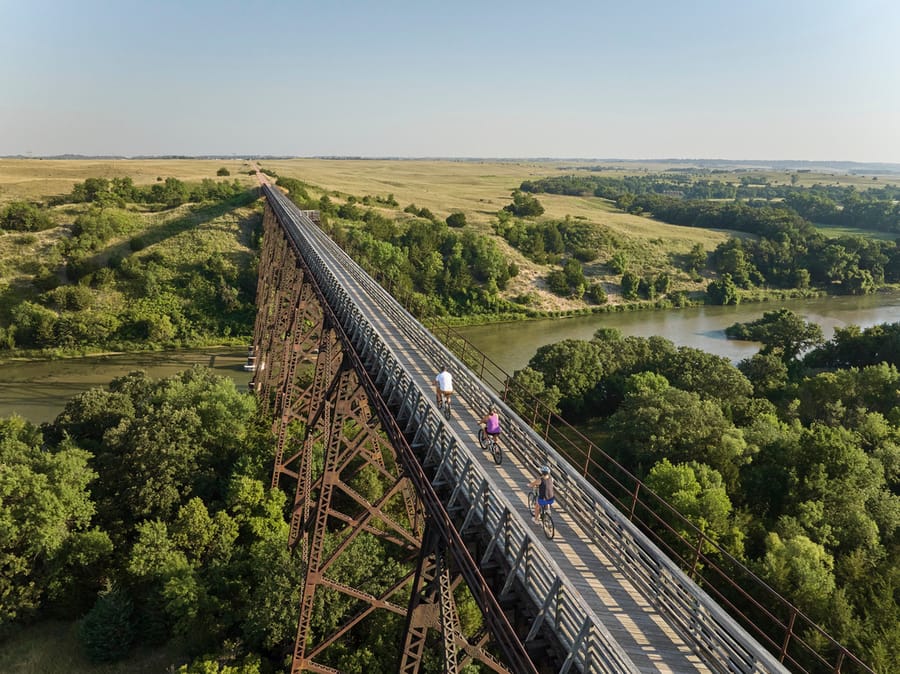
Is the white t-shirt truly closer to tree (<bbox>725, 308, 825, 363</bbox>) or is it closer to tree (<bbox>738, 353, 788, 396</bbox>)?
tree (<bbox>738, 353, 788, 396</bbox>)

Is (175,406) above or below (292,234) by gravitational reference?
below

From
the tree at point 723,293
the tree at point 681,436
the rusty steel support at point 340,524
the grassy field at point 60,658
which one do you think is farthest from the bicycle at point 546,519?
the tree at point 723,293

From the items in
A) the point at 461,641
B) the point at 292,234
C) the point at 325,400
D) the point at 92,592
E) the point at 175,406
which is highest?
the point at 292,234

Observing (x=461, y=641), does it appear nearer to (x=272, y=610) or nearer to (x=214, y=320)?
(x=272, y=610)

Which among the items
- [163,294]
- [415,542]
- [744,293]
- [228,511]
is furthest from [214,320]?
[744,293]

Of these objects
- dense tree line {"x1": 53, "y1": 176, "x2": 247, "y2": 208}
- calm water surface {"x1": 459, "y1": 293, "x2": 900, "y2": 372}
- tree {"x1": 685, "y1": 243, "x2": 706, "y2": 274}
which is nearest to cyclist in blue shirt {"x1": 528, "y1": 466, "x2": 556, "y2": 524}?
calm water surface {"x1": 459, "y1": 293, "x2": 900, "y2": 372}
